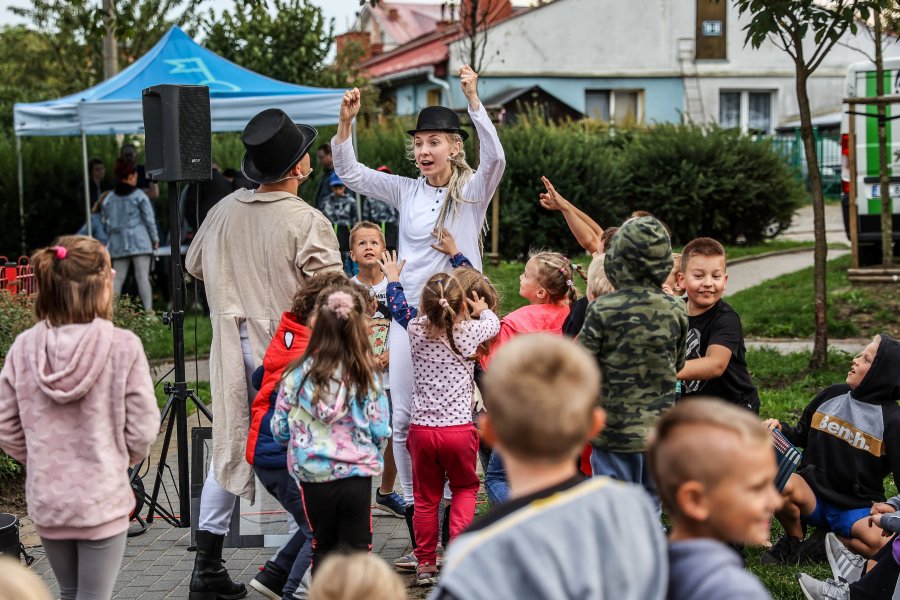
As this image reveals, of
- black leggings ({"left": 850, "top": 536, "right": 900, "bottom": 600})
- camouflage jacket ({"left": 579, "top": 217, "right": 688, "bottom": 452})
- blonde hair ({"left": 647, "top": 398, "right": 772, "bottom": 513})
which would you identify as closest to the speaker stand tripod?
camouflage jacket ({"left": 579, "top": 217, "right": 688, "bottom": 452})

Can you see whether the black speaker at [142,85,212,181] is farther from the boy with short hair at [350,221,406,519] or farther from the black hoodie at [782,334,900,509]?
the black hoodie at [782,334,900,509]

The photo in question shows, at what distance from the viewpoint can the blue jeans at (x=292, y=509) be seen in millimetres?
4730

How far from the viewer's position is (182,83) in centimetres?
1230

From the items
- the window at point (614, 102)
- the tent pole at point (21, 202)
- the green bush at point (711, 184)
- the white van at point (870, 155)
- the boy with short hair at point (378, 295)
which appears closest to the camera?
the boy with short hair at point (378, 295)

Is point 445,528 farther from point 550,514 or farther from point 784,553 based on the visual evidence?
point 550,514

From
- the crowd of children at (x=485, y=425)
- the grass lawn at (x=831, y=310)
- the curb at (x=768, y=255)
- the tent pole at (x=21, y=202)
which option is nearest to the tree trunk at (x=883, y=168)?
the grass lawn at (x=831, y=310)

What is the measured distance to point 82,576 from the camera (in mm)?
3979

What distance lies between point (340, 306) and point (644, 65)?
31.7 m

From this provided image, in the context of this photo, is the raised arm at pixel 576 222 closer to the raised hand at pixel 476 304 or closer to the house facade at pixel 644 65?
the raised hand at pixel 476 304

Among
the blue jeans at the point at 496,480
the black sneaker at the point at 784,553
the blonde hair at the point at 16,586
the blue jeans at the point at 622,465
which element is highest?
the blonde hair at the point at 16,586

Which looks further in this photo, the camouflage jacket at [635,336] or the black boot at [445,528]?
the black boot at [445,528]

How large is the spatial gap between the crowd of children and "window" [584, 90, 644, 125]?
2923 cm

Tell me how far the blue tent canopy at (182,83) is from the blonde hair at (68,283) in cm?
866

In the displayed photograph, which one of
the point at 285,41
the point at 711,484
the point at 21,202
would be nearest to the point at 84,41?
the point at 285,41
